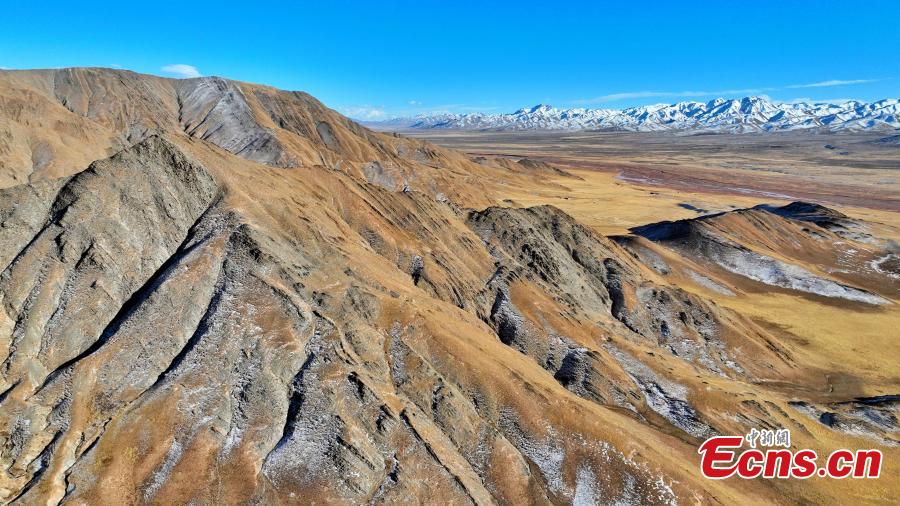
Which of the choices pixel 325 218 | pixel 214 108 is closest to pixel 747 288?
pixel 325 218

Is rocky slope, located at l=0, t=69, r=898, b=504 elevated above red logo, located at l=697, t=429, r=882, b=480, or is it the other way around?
rocky slope, located at l=0, t=69, r=898, b=504

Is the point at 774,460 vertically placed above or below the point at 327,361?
below

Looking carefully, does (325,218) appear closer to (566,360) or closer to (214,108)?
(566,360)

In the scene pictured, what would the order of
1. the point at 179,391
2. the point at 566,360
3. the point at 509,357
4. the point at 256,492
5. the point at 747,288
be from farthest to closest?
the point at 747,288 → the point at 566,360 → the point at 509,357 → the point at 179,391 → the point at 256,492

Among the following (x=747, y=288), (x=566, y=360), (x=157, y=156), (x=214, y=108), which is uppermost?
(x=214, y=108)

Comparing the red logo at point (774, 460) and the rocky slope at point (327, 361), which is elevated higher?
the rocky slope at point (327, 361)

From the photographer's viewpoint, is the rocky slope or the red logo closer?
the rocky slope

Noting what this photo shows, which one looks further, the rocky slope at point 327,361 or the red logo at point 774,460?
the red logo at point 774,460

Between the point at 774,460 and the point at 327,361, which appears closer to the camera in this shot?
the point at 327,361
